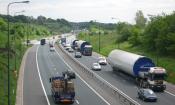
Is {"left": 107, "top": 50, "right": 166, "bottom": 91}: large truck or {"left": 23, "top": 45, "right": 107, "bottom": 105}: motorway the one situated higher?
{"left": 107, "top": 50, "right": 166, "bottom": 91}: large truck

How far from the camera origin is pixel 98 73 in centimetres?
7912

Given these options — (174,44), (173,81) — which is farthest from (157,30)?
(173,81)

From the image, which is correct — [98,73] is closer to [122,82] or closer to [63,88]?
[122,82]

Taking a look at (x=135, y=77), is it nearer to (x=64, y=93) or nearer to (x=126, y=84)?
(x=126, y=84)

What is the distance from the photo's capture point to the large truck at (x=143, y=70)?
193 ft

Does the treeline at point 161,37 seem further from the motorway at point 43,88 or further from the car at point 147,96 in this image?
the car at point 147,96

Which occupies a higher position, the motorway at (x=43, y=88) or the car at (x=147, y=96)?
the car at (x=147, y=96)

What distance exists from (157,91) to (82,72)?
22.3 metres

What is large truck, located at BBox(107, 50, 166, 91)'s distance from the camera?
5875 cm

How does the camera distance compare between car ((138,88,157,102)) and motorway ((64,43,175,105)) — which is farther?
motorway ((64,43,175,105))

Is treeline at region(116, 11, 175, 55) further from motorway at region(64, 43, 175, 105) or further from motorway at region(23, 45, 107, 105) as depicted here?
motorway at region(23, 45, 107, 105)

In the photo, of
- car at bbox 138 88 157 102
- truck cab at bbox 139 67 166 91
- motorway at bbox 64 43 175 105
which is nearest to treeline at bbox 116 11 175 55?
motorway at bbox 64 43 175 105

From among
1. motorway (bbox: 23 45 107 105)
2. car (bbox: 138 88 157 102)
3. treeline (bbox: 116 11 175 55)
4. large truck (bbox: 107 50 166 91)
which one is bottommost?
motorway (bbox: 23 45 107 105)

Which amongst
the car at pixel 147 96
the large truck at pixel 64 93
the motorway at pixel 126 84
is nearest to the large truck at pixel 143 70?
the motorway at pixel 126 84
